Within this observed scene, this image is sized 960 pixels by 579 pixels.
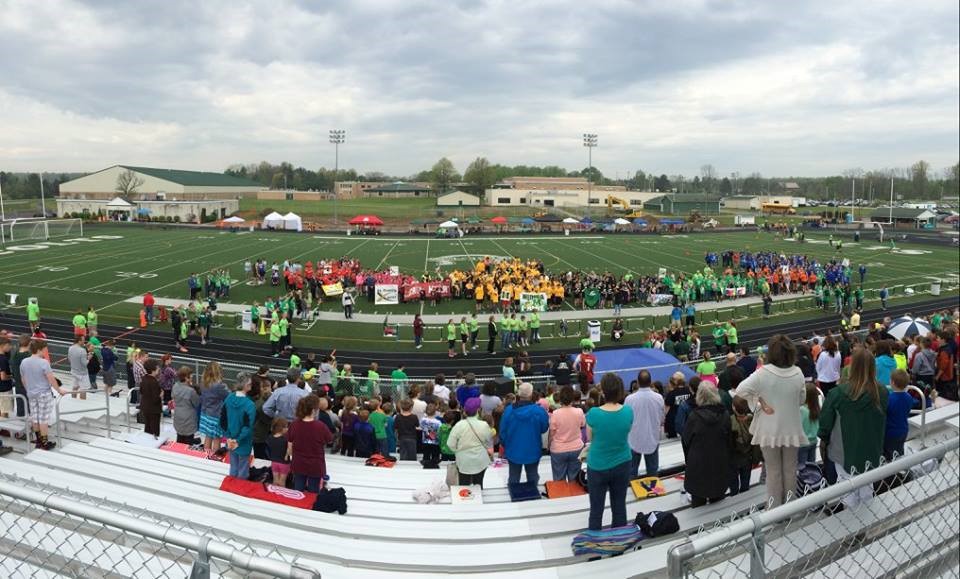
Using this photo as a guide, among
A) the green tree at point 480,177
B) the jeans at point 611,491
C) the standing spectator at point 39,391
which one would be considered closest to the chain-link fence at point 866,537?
the jeans at point 611,491

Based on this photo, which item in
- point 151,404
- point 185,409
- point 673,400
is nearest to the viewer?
point 185,409

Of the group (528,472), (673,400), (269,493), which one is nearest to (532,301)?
(673,400)

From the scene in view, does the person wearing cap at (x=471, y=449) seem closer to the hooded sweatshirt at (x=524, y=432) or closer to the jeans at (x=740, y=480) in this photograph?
the hooded sweatshirt at (x=524, y=432)

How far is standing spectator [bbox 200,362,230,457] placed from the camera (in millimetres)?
8547

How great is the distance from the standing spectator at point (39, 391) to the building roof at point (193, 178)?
213ft

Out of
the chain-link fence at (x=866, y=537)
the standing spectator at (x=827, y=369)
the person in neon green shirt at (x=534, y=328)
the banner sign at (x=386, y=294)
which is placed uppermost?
the chain-link fence at (x=866, y=537)

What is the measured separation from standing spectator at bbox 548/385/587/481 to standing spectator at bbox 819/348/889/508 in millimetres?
2362

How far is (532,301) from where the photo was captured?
2706 centimetres

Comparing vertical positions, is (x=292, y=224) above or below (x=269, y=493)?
above

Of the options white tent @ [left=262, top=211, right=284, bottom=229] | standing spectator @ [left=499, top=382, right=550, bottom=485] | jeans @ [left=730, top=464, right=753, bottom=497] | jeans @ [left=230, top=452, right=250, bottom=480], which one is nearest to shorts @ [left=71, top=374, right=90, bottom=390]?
jeans @ [left=230, top=452, right=250, bottom=480]

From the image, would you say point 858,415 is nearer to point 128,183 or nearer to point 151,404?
point 151,404

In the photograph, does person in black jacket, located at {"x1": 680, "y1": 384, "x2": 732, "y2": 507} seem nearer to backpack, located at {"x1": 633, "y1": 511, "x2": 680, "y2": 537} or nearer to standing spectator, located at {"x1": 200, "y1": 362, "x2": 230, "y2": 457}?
backpack, located at {"x1": 633, "y1": 511, "x2": 680, "y2": 537}

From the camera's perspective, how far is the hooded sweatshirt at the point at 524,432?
265 inches

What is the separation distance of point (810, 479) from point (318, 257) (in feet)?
142
